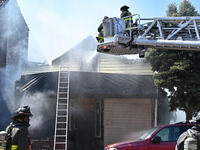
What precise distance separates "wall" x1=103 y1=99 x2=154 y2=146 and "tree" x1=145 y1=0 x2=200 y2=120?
107 cm

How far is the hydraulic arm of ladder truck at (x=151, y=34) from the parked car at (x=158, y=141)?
2.15 meters

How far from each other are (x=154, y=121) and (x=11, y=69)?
757cm

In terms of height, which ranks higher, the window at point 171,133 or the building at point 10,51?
the building at point 10,51

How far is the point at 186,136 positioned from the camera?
3816 mm

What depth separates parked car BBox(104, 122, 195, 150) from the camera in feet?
24.5

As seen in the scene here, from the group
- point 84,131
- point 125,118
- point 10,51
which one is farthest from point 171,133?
point 10,51

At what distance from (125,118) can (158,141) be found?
3.96 metres

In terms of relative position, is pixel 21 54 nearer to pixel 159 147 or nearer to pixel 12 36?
pixel 12 36

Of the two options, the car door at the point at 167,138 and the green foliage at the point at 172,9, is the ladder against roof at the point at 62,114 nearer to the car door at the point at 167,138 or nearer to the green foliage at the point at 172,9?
the car door at the point at 167,138

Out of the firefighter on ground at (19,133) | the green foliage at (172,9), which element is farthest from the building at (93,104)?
the firefighter on ground at (19,133)

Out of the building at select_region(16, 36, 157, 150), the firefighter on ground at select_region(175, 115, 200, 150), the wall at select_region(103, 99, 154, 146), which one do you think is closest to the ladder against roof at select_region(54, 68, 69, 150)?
the building at select_region(16, 36, 157, 150)

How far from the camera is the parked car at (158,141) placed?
7.47 m

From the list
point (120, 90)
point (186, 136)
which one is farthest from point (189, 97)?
point (186, 136)

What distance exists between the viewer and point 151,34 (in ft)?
23.4
